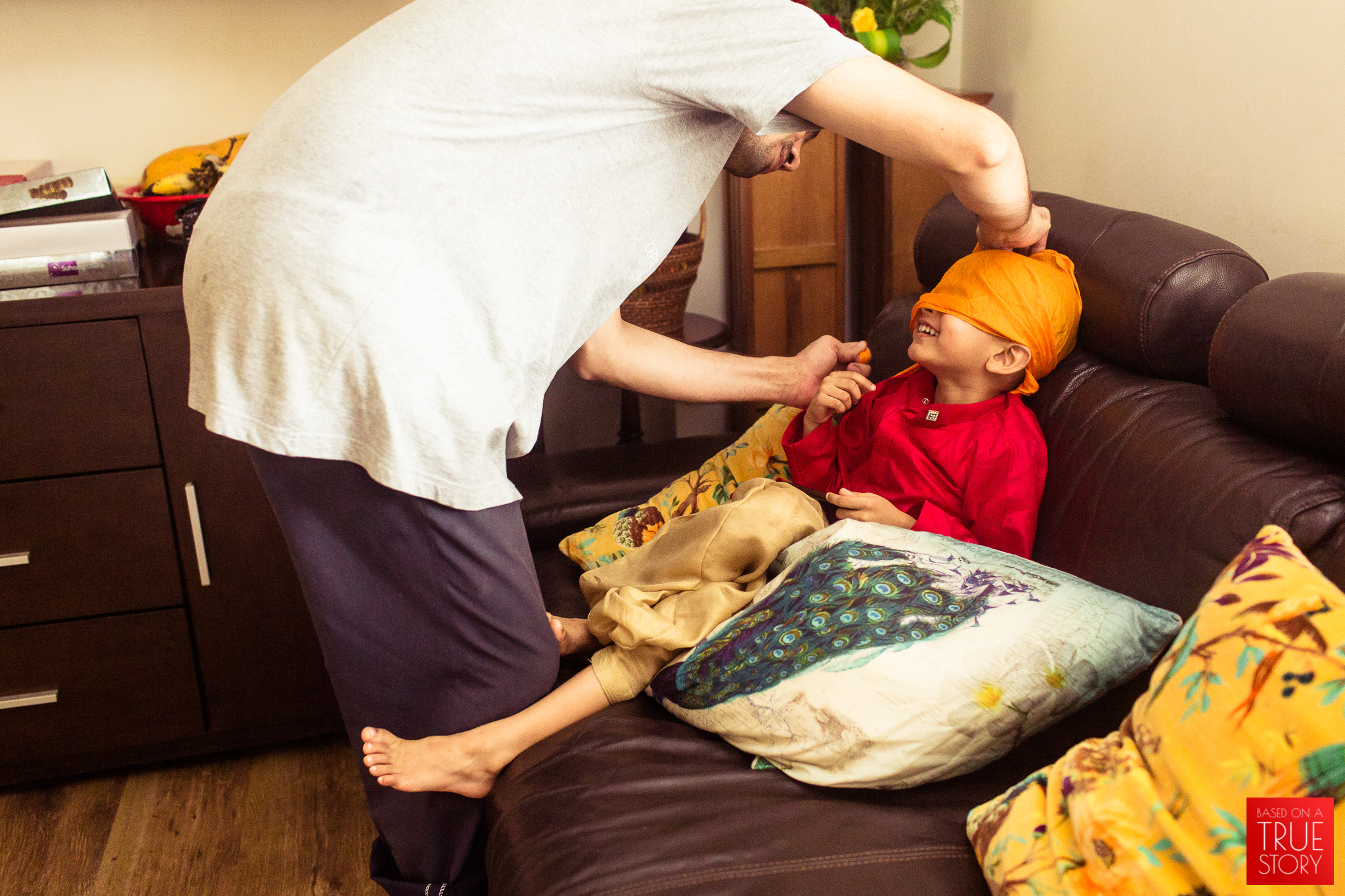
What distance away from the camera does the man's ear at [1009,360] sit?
1.34 meters

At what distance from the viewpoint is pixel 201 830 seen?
5.65 feet

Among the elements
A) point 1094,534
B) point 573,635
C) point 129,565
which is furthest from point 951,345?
point 129,565

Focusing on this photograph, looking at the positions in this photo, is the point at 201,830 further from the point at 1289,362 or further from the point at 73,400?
the point at 1289,362

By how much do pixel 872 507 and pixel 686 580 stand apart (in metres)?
0.27

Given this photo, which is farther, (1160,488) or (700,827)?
(1160,488)

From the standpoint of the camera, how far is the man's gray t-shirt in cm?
94

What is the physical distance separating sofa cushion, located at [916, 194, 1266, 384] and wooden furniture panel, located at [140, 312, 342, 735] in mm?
1369

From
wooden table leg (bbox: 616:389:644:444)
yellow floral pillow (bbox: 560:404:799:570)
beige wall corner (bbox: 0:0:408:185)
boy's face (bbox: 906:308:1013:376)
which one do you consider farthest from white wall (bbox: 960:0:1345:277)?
beige wall corner (bbox: 0:0:408:185)

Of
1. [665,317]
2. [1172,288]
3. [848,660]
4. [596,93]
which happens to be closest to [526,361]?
[596,93]

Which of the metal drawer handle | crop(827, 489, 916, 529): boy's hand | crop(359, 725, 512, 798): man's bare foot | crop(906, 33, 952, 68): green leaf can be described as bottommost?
the metal drawer handle

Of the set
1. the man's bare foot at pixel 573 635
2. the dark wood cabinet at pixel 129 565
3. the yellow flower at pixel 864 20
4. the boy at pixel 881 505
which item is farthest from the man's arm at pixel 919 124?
the dark wood cabinet at pixel 129 565

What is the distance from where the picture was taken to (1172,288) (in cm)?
119

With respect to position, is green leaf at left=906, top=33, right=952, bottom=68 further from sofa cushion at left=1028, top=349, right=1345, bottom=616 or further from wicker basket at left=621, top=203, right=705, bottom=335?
sofa cushion at left=1028, top=349, right=1345, bottom=616

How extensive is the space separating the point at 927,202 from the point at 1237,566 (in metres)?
1.45
